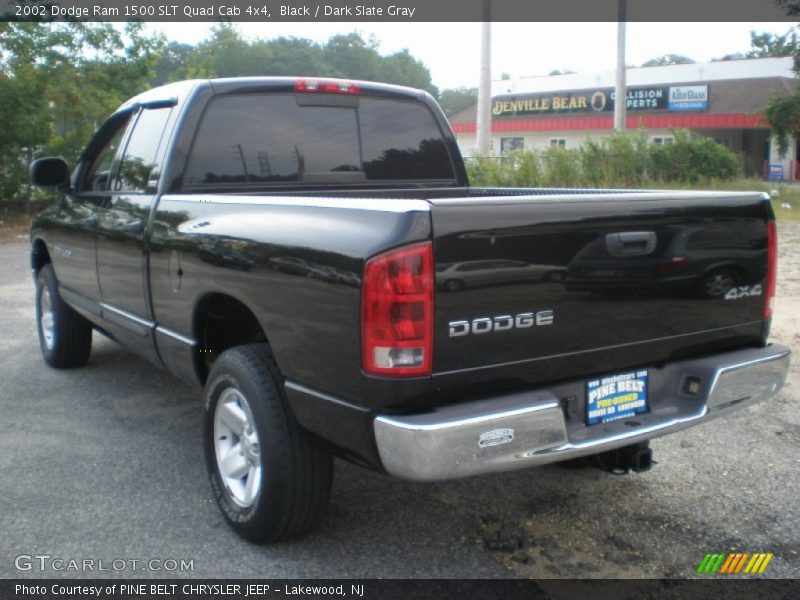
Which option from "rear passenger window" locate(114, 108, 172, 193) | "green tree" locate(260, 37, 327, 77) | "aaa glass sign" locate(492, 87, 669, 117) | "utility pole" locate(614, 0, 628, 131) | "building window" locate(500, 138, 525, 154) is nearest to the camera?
"rear passenger window" locate(114, 108, 172, 193)

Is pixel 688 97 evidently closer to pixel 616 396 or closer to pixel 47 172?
pixel 47 172

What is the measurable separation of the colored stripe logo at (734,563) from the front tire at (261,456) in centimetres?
155

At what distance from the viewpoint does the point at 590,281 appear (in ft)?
9.89

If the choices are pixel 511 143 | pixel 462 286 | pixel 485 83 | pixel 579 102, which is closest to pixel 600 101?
pixel 579 102

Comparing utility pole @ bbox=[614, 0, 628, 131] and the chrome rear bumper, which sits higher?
utility pole @ bbox=[614, 0, 628, 131]

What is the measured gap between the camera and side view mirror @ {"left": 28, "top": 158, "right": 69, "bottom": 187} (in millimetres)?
5516

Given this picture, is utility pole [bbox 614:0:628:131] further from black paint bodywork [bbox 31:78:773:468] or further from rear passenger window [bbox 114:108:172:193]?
black paint bodywork [bbox 31:78:773:468]

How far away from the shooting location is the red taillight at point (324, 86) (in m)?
4.64

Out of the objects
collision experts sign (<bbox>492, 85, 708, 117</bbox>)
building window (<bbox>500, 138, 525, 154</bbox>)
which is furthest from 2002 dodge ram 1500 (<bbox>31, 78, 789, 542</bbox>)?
building window (<bbox>500, 138, 525, 154</bbox>)

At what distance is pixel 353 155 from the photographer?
4.76m

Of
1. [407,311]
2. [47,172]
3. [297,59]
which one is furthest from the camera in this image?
[297,59]

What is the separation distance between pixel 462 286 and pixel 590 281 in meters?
0.58

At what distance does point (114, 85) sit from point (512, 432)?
66.6 ft

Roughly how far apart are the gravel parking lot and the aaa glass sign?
136 feet
